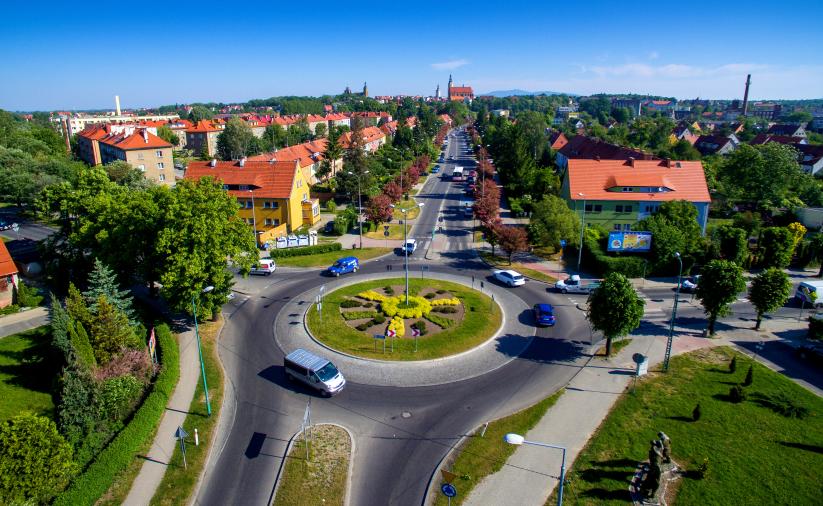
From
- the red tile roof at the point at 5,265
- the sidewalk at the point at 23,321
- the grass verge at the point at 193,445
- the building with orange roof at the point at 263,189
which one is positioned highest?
the building with orange roof at the point at 263,189

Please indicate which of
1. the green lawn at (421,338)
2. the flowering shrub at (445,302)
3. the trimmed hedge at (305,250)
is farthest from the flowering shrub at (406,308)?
the trimmed hedge at (305,250)

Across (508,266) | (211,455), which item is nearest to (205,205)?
(211,455)

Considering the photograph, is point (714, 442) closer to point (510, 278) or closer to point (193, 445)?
point (510, 278)

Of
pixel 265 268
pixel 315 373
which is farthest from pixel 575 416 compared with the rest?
pixel 265 268

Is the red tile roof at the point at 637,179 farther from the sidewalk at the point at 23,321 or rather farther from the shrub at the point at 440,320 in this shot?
the sidewalk at the point at 23,321

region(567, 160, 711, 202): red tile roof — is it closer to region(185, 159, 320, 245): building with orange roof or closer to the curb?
region(185, 159, 320, 245): building with orange roof

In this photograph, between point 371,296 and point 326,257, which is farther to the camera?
point 326,257
